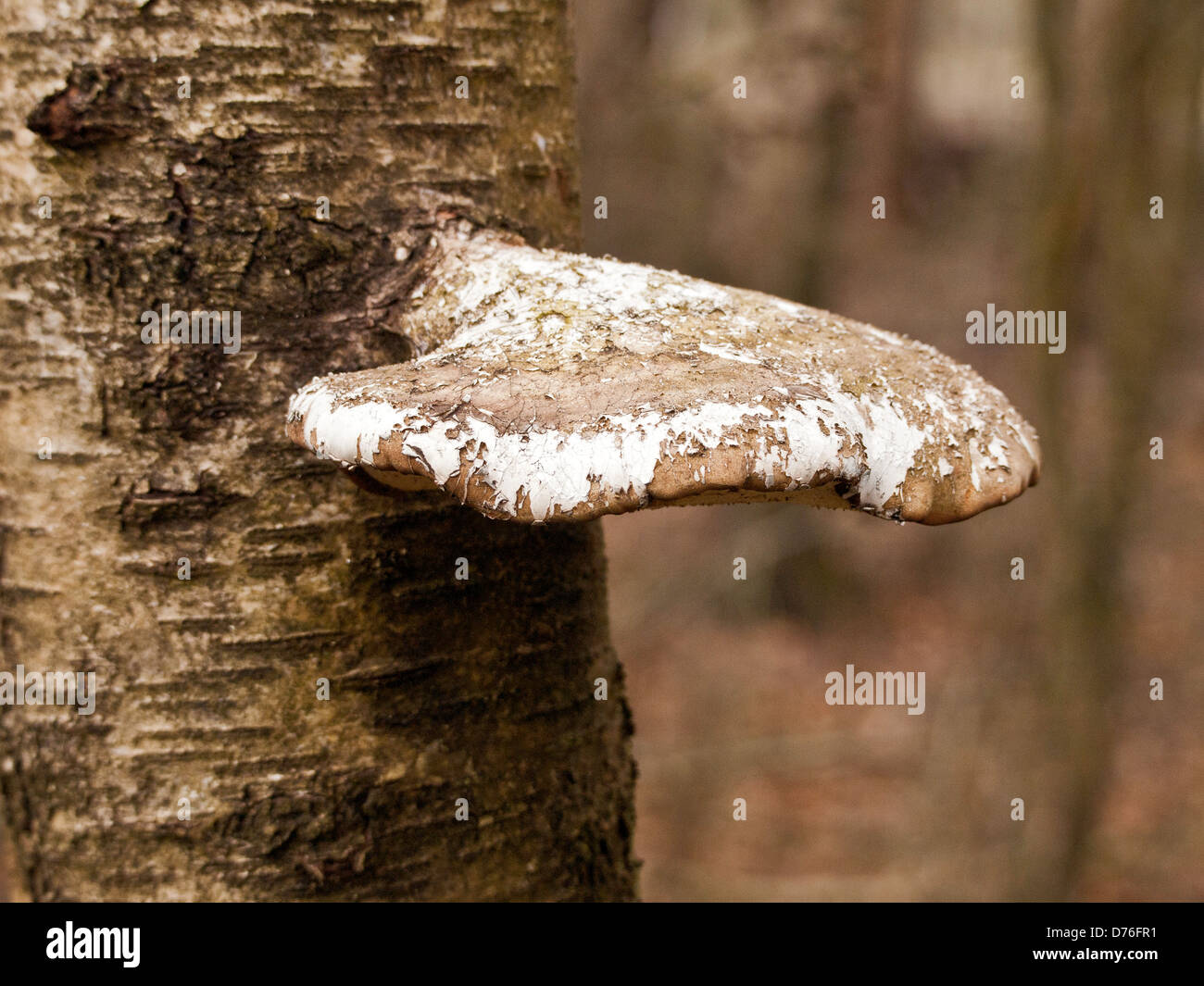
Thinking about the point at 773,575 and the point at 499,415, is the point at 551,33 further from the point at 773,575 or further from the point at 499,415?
the point at 773,575

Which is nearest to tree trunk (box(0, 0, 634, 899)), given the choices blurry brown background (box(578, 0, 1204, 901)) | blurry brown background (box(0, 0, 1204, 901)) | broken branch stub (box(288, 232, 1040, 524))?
broken branch stub (box(288, 232, 1040, 524))

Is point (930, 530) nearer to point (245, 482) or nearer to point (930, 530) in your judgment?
point (930, 530)

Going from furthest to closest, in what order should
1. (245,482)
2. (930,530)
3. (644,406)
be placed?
(930,530), (245,482), (644,406)

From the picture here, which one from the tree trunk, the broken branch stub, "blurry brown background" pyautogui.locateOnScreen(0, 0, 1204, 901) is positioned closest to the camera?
the broken branch stub

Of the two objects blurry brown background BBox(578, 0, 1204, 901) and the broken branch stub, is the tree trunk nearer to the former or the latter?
the broken branch stub

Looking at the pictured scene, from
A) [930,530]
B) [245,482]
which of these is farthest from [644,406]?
[930,530]

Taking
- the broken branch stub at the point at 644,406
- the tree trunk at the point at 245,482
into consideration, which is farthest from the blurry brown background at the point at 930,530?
the broken branch stub at the point at 644,406

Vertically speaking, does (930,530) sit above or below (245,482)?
below

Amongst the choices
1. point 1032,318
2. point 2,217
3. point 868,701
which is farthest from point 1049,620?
point 2,217
